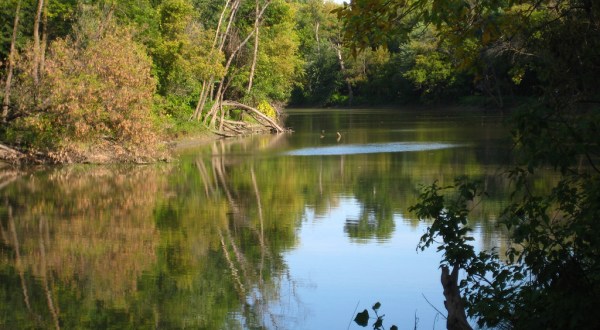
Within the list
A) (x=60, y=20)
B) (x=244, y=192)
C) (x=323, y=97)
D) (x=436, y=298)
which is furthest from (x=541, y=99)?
(x=323, y=97)

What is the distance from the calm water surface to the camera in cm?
1044

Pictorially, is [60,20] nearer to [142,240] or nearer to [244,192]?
[244,192]

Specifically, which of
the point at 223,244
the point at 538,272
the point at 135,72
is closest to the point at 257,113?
the point at 135,72

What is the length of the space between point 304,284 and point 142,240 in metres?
4.22

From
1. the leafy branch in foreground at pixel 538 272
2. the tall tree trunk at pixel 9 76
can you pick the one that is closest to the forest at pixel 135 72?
the tall tree trunk at pixel 9 76

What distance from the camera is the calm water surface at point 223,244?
10.4 meters

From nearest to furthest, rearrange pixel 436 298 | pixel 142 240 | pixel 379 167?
pixel 436 298 < pixel 142 240 < pixel 379 167

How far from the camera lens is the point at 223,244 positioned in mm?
14469

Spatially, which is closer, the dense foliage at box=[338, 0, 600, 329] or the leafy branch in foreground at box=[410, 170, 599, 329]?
the dense foliage at box=[338, 0, 600, 329]

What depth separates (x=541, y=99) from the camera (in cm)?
764

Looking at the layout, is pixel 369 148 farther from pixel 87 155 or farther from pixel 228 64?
pixel 228 64

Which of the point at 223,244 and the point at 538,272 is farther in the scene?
the point at 223,244

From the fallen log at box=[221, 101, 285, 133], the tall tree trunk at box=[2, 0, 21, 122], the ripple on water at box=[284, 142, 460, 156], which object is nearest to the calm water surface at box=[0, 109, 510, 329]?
the tall tree trunk at box=[2, 0, 21, 122]

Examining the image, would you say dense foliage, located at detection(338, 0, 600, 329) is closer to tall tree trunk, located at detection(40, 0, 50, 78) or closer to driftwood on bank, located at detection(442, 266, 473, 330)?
driftwood on bank, located at detection(442, 266, 473, 330)
